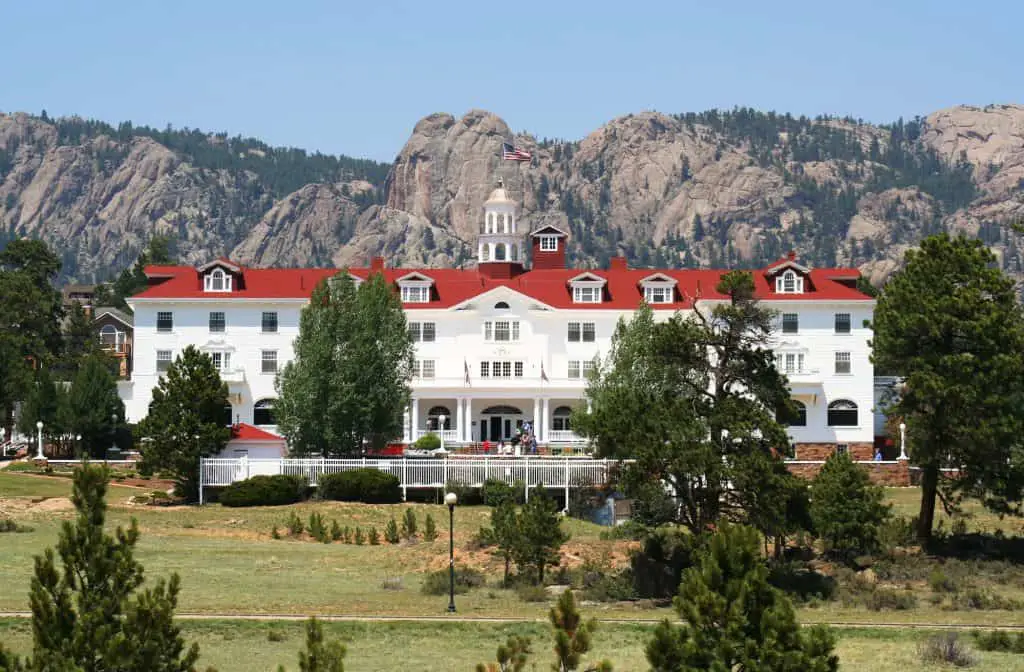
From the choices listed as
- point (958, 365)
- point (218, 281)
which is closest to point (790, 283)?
point (218, 281)

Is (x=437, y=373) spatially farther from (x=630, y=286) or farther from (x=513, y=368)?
(x=630, y=286)

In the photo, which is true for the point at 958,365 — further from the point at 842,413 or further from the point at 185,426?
the point at 842,413

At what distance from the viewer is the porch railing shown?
6800cm

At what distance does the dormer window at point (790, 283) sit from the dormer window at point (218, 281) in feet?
104

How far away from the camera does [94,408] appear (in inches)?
3295

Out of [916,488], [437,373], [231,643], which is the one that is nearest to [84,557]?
[231,643]

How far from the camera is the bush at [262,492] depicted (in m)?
66.2

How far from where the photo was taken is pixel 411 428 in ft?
291

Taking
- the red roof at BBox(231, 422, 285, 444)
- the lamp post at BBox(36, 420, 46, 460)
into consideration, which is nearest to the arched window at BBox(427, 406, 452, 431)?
the red roof at BBox(231, 422, 285, 444)

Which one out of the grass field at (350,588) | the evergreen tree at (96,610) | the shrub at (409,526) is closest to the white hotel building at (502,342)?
the grass field at (350,588)

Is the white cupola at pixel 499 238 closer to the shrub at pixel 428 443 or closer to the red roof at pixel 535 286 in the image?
the red roof at pixel 535 286

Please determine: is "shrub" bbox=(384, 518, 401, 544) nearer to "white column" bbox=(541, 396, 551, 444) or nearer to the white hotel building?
"white column" bbox=(541, 396, 551, 444)

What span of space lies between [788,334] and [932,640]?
54663 mm

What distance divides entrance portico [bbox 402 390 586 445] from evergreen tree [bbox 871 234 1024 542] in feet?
115
